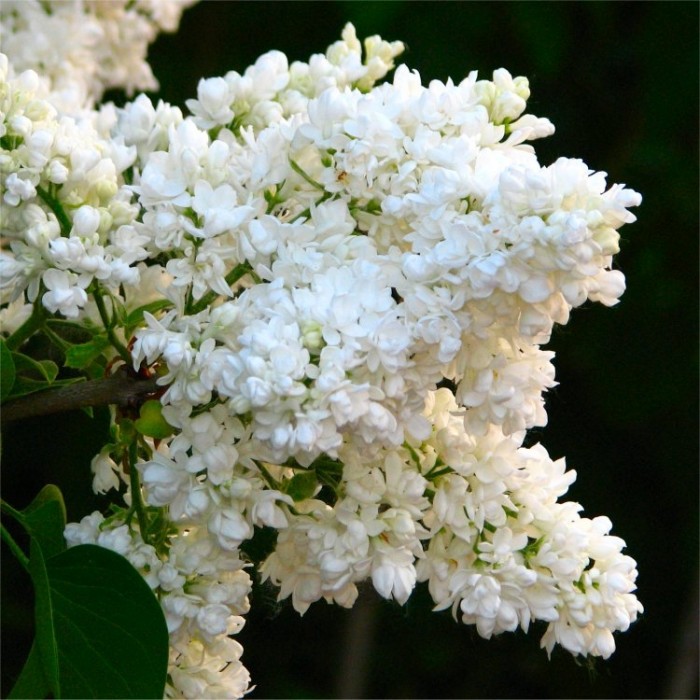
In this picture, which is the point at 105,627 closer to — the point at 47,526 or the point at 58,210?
the point at 47,526

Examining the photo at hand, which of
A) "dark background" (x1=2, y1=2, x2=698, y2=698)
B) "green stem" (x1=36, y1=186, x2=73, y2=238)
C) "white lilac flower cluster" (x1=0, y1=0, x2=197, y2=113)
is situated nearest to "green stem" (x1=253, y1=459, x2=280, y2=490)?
"green stem" (x1=36, y1=186, x2=73, y2=238)

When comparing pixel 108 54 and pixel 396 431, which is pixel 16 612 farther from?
pixel 396 431

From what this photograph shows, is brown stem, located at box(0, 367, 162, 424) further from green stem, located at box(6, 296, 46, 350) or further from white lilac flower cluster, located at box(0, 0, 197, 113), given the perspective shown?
white lilac flower cluster, located at box(0, 0, 197, 113)

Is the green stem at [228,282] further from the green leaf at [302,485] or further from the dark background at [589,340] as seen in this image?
the dark background at [589,340]

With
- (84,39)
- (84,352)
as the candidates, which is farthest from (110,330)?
(84,39)

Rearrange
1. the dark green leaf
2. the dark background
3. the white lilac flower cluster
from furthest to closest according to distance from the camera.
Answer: the dark background, the white lilac flower cluster, the dark green leaf

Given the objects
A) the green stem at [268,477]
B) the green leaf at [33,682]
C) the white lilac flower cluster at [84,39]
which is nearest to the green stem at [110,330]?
the green stem at [268,477]

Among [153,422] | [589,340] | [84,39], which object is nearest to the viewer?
[153,422]
